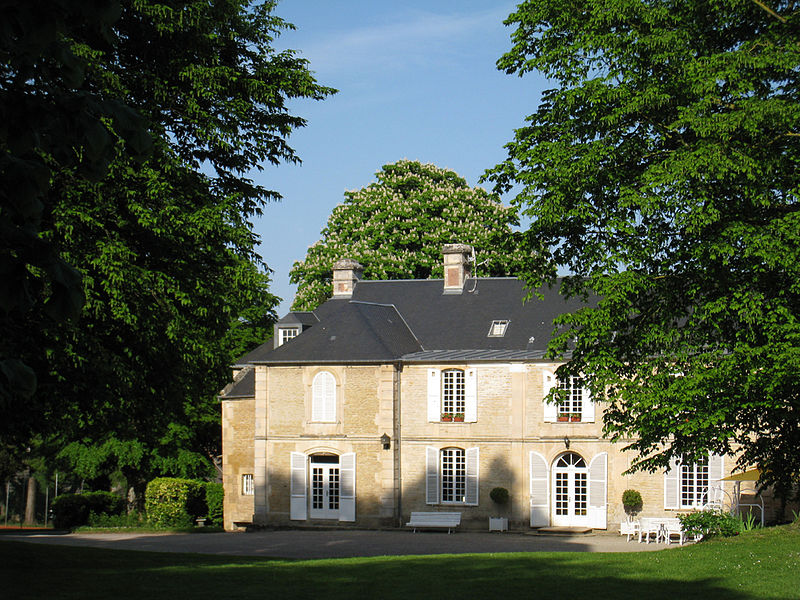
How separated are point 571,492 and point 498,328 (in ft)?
20.9

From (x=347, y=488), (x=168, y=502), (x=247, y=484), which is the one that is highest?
(x=347, y=488)

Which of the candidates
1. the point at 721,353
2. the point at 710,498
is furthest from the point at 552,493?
the point at 721,353

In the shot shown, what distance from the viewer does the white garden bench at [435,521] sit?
32625mm

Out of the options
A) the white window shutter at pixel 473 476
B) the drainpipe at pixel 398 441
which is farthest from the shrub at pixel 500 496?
the drainpipe at pixel 398 441

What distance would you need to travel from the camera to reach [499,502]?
32.9 meters

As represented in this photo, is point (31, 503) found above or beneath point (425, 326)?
beneath

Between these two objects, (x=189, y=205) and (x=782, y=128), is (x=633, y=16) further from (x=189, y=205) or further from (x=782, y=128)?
(x=189, y=205)

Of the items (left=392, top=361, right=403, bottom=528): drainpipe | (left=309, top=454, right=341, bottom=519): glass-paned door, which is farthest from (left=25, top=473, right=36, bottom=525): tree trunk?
(left=392, top=361, right=403, bottom=528): drainpipe

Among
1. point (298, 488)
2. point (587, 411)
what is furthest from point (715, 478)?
point (298, 488)

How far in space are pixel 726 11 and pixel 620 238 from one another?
4.61m

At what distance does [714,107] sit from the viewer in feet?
59.5

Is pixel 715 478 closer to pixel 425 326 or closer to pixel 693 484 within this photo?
pixel 693 484

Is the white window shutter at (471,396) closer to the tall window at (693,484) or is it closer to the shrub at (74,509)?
the tall window at (693,484)

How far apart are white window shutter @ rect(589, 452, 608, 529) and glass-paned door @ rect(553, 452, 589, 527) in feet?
0.62
